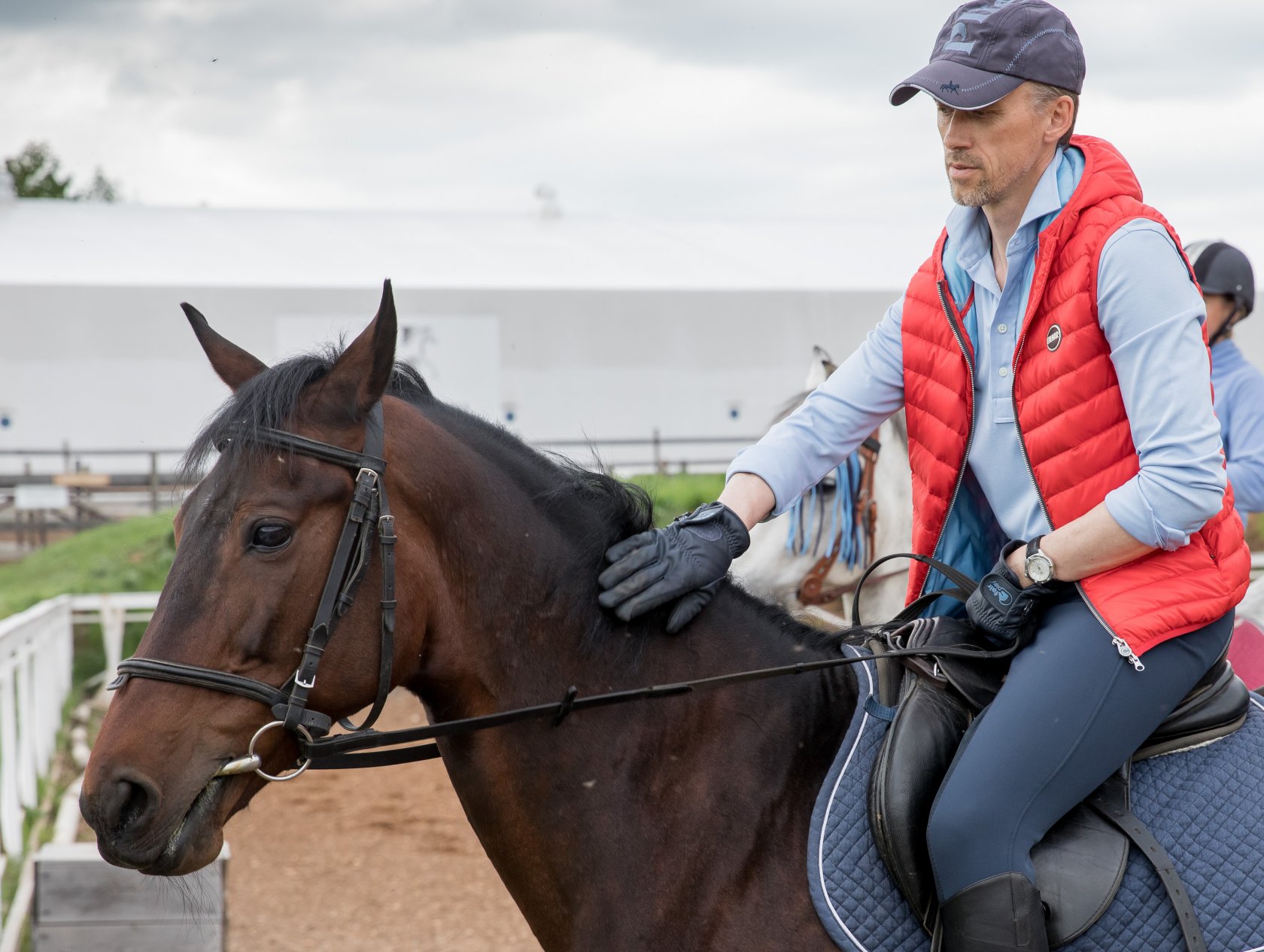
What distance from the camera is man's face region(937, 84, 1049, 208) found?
2.18 meters

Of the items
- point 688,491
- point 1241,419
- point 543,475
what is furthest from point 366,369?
point 688,491

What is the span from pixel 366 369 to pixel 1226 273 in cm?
379

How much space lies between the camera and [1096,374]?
209 cm

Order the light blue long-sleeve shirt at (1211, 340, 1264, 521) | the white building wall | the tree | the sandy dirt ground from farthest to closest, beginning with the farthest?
the tree → the white building wall → the sandy dirt ground → the light blue long-sleeve shirt at (1211, 340, 1264, 521)

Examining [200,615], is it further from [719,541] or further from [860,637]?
[860,637]

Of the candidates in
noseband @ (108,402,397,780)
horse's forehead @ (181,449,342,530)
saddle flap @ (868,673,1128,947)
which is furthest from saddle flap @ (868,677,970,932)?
horse's forehead @ (181,449,342,530)

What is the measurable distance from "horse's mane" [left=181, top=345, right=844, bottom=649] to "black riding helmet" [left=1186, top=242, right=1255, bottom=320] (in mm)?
3055

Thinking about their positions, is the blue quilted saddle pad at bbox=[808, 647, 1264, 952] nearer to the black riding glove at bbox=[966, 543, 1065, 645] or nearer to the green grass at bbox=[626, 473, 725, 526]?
the black riding glove at bbox=[966, 543, 1065, 645]

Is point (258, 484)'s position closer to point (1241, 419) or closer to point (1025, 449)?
point (1025, 449)

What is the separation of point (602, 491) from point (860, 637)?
62 centimetres

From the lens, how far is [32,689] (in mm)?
7086

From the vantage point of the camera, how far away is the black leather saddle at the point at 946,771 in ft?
6.52

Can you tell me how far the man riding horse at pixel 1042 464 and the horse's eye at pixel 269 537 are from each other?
590 millimetres

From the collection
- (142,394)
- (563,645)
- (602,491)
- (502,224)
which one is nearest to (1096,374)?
(602,491)
